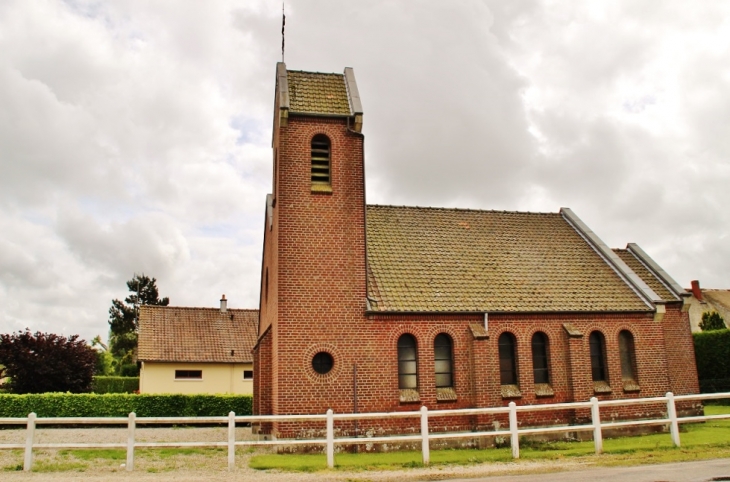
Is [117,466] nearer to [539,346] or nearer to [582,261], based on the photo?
[539,346]

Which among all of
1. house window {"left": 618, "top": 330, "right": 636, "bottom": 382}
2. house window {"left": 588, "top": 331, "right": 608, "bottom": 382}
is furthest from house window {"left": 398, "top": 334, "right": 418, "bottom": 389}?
house window {"left": 618, "top": 330, "right": 636, "bottom": 382}

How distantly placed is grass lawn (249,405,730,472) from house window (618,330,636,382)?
10.8 feet

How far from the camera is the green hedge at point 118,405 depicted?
28375mm

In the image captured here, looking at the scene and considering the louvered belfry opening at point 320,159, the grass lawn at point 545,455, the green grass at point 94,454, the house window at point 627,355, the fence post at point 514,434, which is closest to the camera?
the grass lawn at point 545,455

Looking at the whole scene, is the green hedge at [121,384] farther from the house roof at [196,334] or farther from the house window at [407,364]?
the house window at [407,364]

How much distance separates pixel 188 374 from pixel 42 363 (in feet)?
27.9

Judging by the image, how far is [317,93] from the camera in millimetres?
20500

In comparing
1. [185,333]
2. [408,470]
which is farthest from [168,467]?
[185,333]

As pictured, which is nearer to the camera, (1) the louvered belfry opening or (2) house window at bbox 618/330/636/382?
(1) the louvered belfry opening

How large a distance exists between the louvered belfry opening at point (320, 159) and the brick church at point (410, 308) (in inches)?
1.7

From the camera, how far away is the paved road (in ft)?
38.0

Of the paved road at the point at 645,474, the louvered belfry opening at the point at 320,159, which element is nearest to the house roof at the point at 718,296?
the paved road at the point at 645,474

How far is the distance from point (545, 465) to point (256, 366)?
1283cm

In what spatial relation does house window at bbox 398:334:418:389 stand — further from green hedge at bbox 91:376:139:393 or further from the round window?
green hedge at bbox 91:376:139:393
